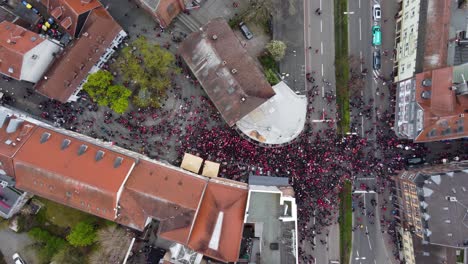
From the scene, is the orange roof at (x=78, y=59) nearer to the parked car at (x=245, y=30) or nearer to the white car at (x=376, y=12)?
the parked car at (x=245, y=30)

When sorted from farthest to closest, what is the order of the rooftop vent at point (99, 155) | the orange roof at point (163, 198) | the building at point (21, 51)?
1. the building at point (21, 51)
2. the rooftop vent at point (99, 155)
3. the orange roof at point (163, 198)

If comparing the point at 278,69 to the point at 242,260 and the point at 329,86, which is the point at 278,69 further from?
the point at 242,260

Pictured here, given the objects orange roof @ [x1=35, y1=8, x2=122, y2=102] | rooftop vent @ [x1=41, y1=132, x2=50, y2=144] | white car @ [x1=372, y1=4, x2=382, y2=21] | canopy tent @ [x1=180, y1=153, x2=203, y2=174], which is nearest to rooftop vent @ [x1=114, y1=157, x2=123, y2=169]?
rooftop vent @ [x1=41, y1=132, x2=50, y2=144]

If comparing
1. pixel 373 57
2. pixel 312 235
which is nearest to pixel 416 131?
pixel 373 57

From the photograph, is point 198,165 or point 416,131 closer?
point 416,131

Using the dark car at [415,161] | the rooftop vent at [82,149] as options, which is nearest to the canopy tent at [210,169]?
the rooftop vent at [82,149]

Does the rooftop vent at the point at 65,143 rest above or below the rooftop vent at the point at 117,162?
above
